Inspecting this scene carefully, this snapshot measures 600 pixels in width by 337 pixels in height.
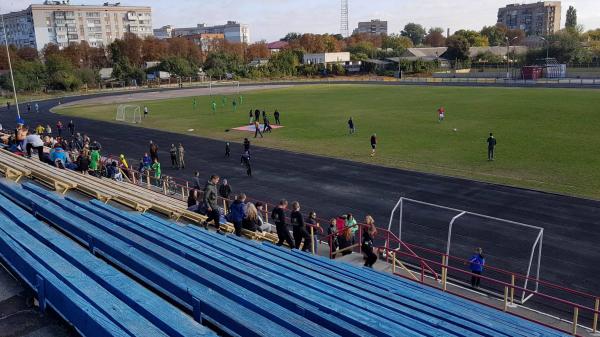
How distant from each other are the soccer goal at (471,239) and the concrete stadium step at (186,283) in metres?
8.27

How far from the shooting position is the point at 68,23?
16225cm

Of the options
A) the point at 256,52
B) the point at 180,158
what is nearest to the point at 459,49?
the point at 256,52

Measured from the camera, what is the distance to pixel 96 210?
9680 millimetres

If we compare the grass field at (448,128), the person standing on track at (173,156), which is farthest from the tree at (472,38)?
the person standing on track at (173,156)

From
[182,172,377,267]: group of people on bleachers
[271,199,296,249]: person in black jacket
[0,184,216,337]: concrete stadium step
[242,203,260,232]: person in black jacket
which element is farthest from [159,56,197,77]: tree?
[0,184,216,337]: concrete stadium step

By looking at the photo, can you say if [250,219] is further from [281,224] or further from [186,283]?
[186,283]

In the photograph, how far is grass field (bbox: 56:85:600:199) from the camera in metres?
25.6

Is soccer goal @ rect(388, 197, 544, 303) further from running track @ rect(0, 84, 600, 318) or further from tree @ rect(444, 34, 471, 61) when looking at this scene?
tree @ rect(444, 34, 471, 61)

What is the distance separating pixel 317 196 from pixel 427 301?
1430 centimetres

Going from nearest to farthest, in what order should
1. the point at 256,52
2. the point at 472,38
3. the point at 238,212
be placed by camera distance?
1. the point at 238,212
2. the point at 472,38
3. the point at 256,52

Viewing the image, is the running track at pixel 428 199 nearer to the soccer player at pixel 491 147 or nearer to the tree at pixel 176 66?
the soccer player at pixel 491 147

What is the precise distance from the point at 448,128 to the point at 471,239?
23999mm

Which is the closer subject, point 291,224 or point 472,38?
point 291,224

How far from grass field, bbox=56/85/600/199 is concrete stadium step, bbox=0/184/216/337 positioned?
812 inches
